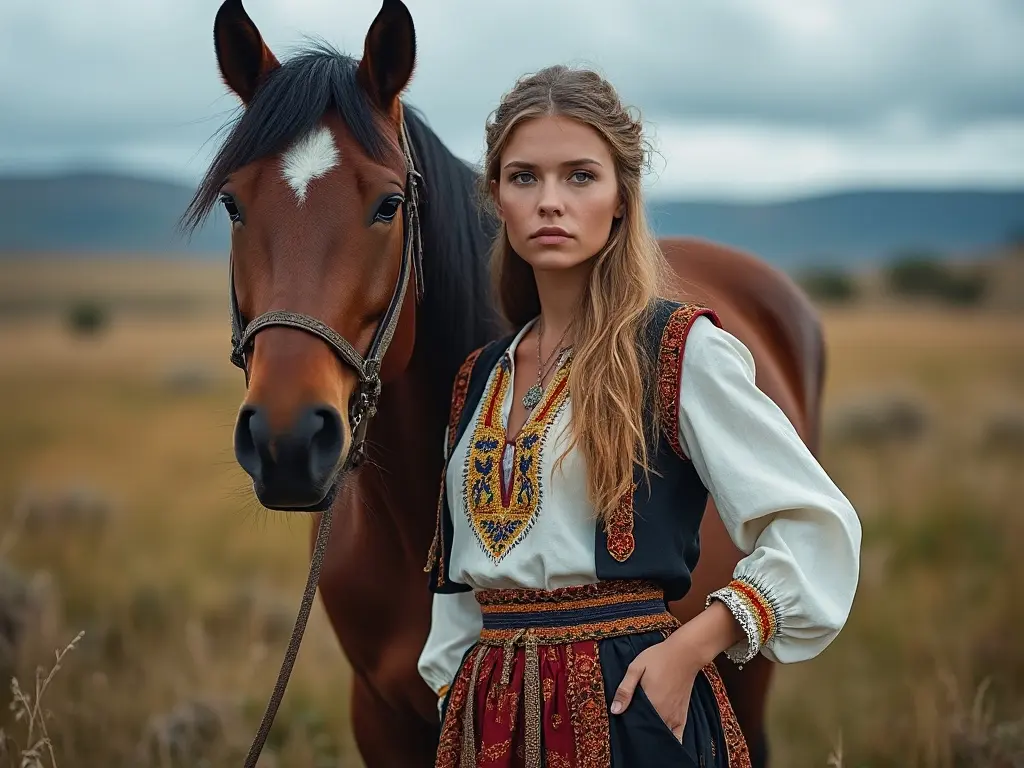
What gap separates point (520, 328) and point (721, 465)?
0.64 meters

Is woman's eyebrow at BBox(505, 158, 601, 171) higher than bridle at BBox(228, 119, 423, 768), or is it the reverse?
woman's eyebrow at BBox(505, 158, 601, 171)

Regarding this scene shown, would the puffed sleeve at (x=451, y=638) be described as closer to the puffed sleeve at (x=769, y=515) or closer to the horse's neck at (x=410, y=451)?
the horse's neck at (x=410, y=451)

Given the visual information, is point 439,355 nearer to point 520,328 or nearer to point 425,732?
point 520,328

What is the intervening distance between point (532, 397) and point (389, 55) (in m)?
0.77

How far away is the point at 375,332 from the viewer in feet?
6.43

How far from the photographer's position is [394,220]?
2.01 m

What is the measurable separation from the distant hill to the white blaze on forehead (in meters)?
30.8

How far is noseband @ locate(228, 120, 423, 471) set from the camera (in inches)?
69.2

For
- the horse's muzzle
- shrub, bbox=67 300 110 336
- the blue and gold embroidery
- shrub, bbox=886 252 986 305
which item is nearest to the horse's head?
the horse's muzzle

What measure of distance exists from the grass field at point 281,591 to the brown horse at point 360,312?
1.14ft

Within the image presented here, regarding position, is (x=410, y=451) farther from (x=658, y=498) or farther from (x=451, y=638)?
(x=658, y=498)

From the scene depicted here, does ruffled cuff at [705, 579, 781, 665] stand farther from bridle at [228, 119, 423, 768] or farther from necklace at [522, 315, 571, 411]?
bridle at [228, 119, 423, 768]

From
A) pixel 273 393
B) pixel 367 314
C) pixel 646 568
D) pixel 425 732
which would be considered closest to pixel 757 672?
pixel 425 732

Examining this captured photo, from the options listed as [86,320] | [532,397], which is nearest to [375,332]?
[532,397]
